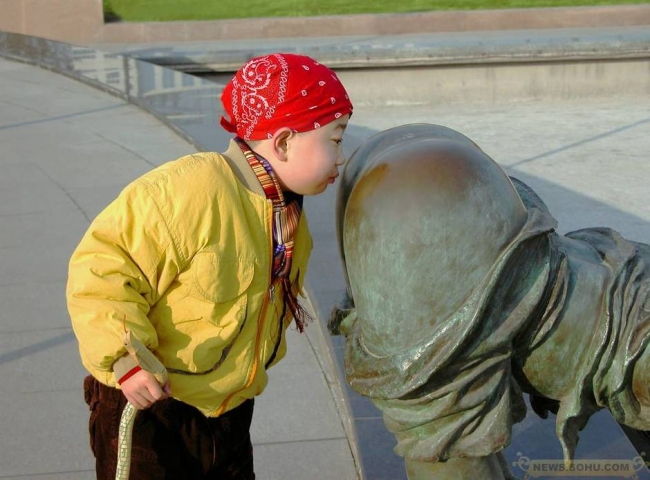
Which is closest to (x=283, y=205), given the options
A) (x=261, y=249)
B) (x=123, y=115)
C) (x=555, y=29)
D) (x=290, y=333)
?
(x=261, y=249)

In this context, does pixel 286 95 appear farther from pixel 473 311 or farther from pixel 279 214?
pixel 473 311

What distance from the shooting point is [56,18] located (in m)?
16.2

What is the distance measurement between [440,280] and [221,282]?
2.00ft

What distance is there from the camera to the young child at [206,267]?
6.57 feet

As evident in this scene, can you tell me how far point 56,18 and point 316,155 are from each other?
1519 centimetres

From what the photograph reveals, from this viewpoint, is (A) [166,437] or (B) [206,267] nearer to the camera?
(B) [206,267]

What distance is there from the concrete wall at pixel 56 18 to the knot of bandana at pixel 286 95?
47.5 feet

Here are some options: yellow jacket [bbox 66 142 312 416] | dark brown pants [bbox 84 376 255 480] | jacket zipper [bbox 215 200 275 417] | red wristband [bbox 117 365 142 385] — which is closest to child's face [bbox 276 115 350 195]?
yellow jacket [bbox 66 142 312 416]

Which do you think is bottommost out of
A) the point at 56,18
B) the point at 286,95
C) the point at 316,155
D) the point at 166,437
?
the point at 166,437

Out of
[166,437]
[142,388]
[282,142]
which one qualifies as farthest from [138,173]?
[142,388]

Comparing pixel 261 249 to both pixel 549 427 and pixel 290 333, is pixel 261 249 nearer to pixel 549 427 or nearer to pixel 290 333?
pixel 549 427

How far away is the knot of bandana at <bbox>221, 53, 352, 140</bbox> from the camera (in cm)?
203

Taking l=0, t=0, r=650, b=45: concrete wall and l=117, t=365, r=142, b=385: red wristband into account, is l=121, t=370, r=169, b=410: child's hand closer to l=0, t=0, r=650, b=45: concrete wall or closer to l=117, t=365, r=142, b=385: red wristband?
l=117, t=365, r=142, b=385: red wristband

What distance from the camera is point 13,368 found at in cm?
387
